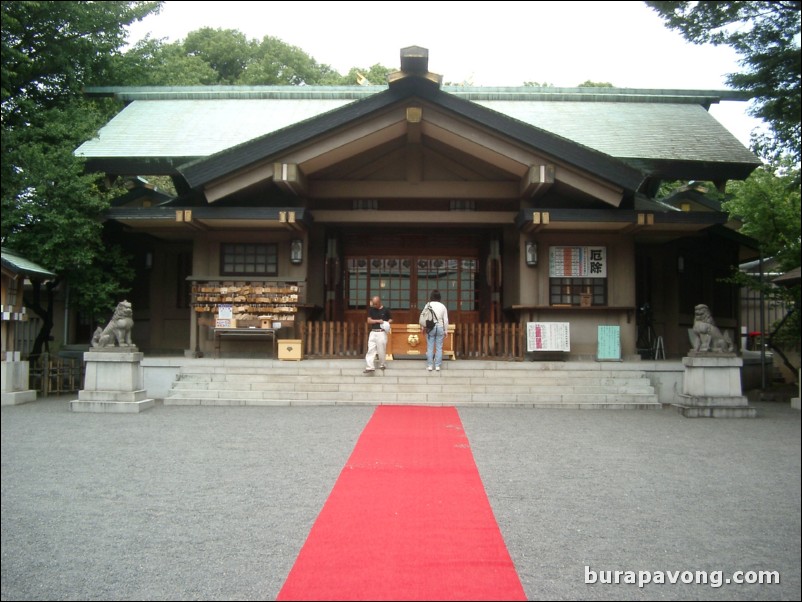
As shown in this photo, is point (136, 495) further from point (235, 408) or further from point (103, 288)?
point (103, 288)

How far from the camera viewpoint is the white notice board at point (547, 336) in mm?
12109

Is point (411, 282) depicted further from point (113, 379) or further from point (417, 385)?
point (113, 379)

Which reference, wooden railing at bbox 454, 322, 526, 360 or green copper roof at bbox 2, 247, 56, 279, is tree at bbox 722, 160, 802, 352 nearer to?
wooden railing at bbox 454, 322, 526, 360

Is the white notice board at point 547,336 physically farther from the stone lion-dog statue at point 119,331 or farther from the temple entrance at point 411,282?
the stone lion-dog statue at point 119,331

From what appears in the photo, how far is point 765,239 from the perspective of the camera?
261 cm

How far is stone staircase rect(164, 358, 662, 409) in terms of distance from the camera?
32.8ft

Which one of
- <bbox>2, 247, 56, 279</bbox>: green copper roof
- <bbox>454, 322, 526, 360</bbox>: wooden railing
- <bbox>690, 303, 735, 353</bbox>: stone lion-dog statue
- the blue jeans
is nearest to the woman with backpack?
the blue jeans

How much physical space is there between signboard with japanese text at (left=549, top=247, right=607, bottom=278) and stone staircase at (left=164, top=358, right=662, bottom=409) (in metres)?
2.25

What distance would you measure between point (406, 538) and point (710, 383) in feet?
23.5

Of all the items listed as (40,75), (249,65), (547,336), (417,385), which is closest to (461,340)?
(547,336)

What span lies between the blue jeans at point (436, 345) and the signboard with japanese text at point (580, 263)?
315 cm

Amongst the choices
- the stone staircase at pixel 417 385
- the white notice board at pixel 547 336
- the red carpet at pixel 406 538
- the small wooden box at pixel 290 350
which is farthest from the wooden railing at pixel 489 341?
the red carpet at pixel 406 538

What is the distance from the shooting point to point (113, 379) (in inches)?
375

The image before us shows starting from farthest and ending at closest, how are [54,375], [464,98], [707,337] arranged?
[464,98] < [54,375] < [707,337]
